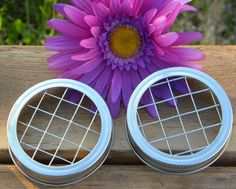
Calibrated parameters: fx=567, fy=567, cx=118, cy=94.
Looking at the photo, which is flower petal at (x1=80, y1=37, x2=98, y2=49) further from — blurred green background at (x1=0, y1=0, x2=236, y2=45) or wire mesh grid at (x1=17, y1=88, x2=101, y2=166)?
blurred green background at (x1=0, y1=0, x2=236, y2=45)

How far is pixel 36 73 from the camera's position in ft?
2.92

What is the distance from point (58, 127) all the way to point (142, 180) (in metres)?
0.15

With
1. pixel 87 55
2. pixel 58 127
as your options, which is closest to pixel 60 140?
pixel 58 127

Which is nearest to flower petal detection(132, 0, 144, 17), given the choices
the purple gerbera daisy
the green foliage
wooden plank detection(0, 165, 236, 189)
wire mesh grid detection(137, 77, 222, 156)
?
the purple gerbera daisy

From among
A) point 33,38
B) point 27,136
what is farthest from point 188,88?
point 33,38

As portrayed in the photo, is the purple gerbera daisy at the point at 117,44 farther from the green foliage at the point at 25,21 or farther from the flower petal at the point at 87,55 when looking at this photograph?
the green foliage at the point at 25,21

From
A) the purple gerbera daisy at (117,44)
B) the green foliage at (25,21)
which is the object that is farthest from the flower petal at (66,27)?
the green foliage at (25,21)

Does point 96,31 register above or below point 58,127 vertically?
above

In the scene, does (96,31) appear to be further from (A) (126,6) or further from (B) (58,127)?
(B) (58,127)

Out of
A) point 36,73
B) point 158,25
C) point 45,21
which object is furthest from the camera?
point 45,21

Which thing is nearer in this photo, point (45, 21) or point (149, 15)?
point (149, 15)

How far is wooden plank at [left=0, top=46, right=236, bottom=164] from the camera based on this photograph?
2.76 feet

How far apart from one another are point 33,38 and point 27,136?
52 centimetres

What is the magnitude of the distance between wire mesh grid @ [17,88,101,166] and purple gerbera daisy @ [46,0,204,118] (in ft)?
0.12
